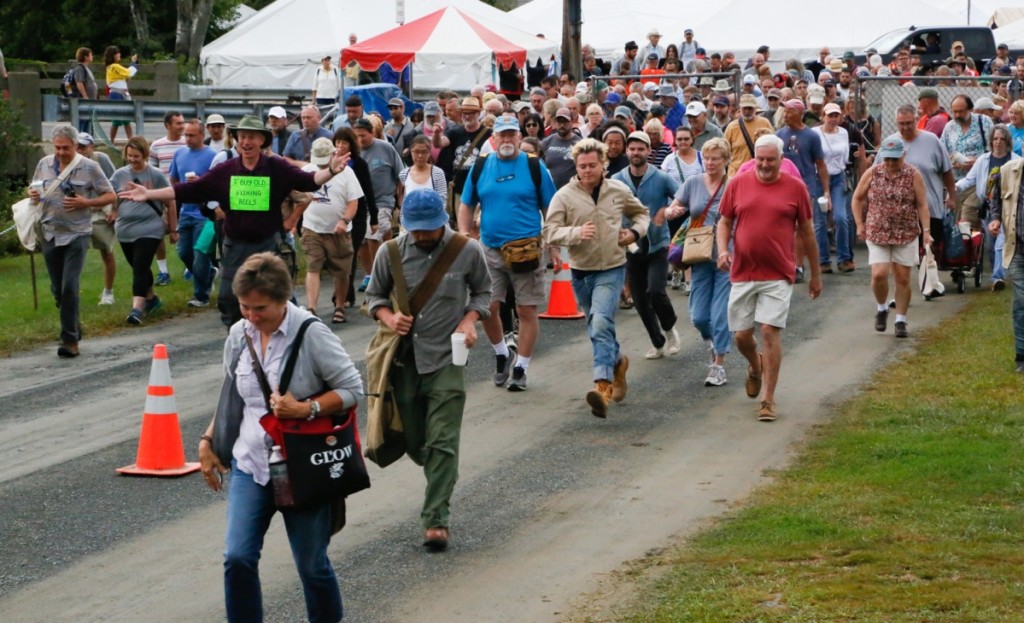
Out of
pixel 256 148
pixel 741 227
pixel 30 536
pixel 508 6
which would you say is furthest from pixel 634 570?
pixel 508 6

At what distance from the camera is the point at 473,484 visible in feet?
31.6

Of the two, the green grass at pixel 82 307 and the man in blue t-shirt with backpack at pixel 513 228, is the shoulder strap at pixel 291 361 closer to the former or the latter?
the man in blue t-shirt with backpack at pixel 513 228

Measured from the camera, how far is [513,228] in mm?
12508

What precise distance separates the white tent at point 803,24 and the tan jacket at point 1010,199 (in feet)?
87.2

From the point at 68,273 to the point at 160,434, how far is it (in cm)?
446

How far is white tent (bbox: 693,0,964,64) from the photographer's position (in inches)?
1533

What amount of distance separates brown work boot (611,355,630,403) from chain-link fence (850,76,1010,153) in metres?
10.8

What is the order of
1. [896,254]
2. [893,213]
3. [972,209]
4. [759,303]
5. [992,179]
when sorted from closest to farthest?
[759,303] → [992,179] → [893,213] → [896,254] → [972,209]

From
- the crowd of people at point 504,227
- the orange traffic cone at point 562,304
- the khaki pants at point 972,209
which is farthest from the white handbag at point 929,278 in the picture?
the orange traffic cone at point 562,304

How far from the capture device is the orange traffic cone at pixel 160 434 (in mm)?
9883

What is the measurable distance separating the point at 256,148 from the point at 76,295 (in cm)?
268

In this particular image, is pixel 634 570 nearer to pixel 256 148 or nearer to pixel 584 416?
pixel 584 416

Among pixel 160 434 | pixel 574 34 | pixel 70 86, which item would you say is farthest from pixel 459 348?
pixel 70 86

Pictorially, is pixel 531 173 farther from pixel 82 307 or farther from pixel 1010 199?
pixel 82 307
